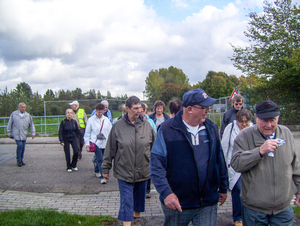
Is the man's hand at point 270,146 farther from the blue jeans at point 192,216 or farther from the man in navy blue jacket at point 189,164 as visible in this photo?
the blue jeans at point 192,216

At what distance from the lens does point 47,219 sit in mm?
4066

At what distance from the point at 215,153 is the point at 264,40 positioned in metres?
19.3

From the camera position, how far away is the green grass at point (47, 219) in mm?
3952

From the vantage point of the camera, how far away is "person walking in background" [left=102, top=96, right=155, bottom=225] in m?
3.93

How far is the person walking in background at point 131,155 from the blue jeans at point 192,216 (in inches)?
50.1

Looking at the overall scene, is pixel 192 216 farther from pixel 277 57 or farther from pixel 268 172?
pixel 277 57

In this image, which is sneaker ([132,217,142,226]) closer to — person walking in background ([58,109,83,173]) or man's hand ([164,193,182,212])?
man's hand ([164,193,182,212])

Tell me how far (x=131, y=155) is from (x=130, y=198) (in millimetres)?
601

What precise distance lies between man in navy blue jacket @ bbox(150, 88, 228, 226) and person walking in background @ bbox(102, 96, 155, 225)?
133cm

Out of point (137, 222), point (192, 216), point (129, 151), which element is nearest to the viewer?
point (192, 216)

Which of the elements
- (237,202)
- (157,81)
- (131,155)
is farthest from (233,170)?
(157,81)

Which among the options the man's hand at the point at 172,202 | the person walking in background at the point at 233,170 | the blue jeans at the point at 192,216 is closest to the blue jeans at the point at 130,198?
the blue jeans at the point at 192,216

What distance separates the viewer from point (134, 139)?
4.04 meters

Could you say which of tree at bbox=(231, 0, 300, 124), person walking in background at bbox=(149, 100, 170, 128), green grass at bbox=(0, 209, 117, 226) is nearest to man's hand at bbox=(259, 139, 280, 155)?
green grass at bbox=(0, 209, 117, 226)
